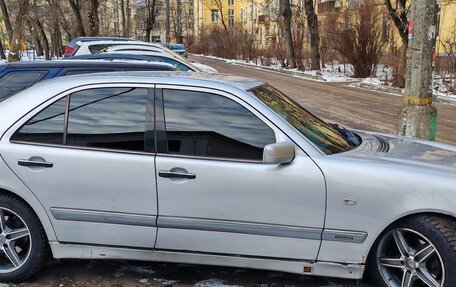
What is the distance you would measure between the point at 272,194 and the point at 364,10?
70.6ft

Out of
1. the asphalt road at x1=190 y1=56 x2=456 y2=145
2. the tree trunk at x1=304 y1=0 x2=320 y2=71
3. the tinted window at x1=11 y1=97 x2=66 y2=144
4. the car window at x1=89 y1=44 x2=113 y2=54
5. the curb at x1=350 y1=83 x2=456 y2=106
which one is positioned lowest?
the asphalt road at x1=190 y1=56 x2=456 y2=145

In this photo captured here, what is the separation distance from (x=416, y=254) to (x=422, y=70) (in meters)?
3.27

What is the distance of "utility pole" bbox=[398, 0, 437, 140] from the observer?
5688 mm

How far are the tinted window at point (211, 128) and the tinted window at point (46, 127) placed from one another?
2.67ft

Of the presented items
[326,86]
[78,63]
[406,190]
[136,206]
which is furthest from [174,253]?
[326,86]

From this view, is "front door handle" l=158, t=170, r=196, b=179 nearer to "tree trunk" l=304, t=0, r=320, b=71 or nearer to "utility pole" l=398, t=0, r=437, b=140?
"utility pole" l=398, t=0, r=437, b=140

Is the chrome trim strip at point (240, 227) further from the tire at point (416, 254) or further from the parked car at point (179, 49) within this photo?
the parked car at point (179, 49)

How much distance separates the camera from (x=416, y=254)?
10.2 ft

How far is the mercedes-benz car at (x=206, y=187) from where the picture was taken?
310 cm

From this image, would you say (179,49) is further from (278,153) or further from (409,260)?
(409,260)

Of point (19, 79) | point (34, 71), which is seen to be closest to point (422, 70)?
point (34, 71)

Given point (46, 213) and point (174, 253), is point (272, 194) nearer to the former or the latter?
point (174, 253)

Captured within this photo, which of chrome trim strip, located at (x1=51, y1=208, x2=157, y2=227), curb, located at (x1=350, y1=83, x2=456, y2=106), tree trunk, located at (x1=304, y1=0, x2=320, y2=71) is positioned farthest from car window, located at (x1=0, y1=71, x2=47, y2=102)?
tree trunk, located at (x1=304, y1=0, x2=320, y2=71)

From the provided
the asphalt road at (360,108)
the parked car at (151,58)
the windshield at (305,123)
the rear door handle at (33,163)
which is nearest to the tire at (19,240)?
the rear door handle at (33,163)
